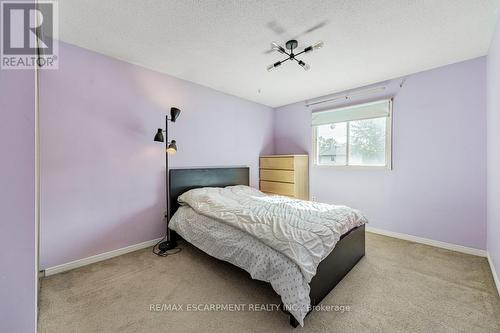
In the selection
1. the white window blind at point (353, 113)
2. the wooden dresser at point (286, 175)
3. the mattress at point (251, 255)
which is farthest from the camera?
the wooden dresser at point (286, 175)

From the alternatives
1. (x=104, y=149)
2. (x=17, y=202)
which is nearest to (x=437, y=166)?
(x=17, y=202)

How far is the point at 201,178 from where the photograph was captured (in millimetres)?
3146

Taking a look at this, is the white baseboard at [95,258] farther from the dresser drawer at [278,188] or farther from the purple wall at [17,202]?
the dresser drawer at [278,188]

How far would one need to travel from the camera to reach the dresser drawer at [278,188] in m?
3.74

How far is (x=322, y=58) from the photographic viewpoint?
95.3 inches

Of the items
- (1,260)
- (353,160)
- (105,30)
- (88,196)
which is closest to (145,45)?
(105,30)

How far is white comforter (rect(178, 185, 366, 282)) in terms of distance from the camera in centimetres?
149

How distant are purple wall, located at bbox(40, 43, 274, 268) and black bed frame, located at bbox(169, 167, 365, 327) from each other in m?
0.18

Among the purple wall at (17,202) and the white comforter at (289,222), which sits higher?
the purple wall at (17,202)

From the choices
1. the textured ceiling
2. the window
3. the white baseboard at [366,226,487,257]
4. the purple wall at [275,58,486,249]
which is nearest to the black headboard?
the textured ceiling

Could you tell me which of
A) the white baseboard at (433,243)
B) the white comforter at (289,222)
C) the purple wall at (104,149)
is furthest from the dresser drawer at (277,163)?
the white baseboard at (433,243)

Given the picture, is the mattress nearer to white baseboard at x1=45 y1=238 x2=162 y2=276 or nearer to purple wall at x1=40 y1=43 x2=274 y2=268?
white baseboard at x1=45 y1=238 x2=162 y2=276

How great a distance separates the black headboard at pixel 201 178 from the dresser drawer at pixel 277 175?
18.1 inches

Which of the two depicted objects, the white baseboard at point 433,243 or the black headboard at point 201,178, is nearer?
the white baseboard at point 433,243
